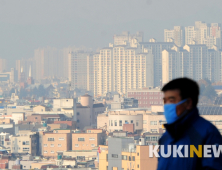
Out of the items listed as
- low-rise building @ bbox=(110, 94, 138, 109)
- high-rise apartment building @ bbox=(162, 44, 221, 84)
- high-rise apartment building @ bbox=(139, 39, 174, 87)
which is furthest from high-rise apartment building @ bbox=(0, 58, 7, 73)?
low-rise building @ bbox=(110, 94, 138, 109)

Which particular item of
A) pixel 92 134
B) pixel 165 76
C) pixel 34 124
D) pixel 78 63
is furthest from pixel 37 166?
pixel 78 63

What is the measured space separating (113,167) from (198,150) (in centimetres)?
876

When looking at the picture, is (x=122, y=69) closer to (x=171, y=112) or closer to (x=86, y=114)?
(x=86, y=114)

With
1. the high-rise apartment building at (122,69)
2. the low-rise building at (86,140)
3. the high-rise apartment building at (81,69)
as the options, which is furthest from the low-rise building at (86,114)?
the high-rise apartment building at (81,69)

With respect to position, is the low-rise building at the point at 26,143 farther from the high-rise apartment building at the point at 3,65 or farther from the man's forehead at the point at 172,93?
the high-rise apartment building at the point at 3,65

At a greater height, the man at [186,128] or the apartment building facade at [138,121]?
the man at [186,128]

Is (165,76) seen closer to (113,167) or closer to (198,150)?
(113,167)

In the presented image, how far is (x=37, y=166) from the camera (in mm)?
14312

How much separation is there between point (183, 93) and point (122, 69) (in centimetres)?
5416

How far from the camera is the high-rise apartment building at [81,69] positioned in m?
63.9

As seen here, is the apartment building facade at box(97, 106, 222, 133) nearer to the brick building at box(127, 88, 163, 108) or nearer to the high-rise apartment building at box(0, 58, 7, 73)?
the brick building at box(127, 88, 163, 108)

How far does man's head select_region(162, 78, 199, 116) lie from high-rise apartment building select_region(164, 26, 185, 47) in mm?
68025

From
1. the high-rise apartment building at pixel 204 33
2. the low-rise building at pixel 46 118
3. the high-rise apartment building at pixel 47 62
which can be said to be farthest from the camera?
the high-rise apartment building at pixel 47 62

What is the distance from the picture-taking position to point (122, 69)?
181 ft
